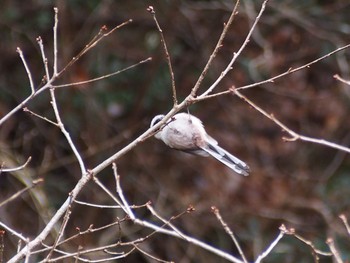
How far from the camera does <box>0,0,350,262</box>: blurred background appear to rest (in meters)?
6.90

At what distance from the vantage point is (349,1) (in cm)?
740

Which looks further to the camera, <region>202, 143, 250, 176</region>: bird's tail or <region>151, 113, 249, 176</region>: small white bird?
<region>151, 113, 249, 176</region>: small white bird

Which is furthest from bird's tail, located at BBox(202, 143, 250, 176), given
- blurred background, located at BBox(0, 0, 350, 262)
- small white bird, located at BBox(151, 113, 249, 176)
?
blurred background, located at BBox(0, 0, 350, 262)

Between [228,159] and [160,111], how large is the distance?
12.3 feet

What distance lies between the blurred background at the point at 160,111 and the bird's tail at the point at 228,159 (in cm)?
320

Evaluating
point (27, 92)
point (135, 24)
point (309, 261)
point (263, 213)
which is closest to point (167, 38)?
point (135, 24)

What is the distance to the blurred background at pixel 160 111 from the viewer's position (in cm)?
690

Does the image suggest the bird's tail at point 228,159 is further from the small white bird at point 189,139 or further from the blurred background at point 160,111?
the blurred background at point 160,111

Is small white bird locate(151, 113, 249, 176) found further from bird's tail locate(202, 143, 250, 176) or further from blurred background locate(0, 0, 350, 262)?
blurred background locate(0, 0, 350, 262)

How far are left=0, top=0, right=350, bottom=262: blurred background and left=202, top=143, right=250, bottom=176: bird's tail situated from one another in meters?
3.20

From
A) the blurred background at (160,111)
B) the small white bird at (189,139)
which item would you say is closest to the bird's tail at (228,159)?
the small white bird at (189,139)

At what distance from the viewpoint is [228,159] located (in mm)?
3318

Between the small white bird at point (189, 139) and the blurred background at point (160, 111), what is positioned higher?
the small white bird at point (189, 139)

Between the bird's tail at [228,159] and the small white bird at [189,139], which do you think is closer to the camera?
the bird's tail at [228,159]
